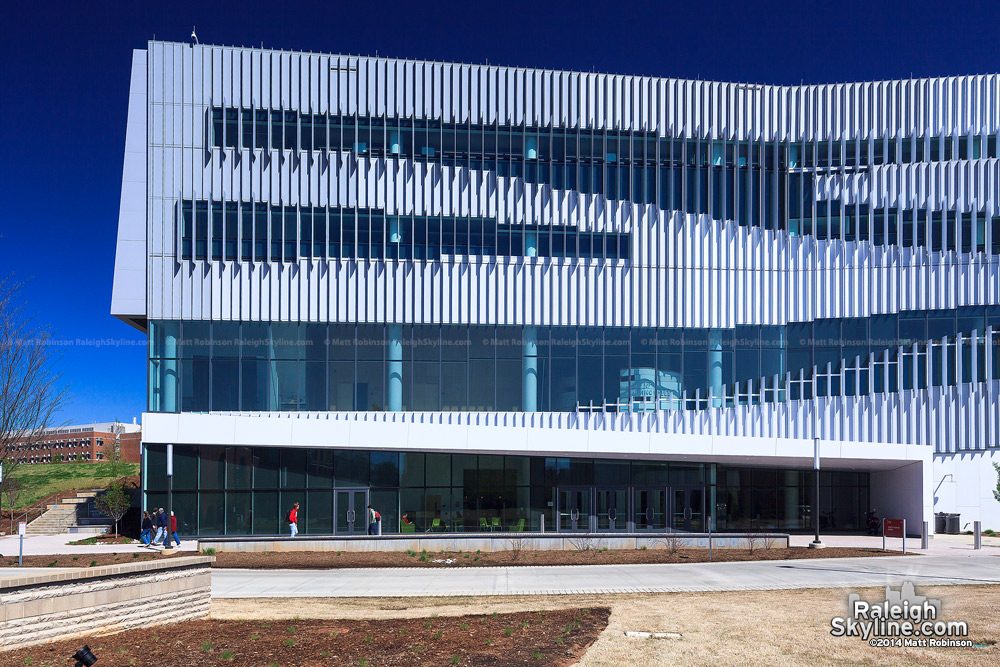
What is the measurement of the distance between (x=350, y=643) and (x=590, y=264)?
29216 mm

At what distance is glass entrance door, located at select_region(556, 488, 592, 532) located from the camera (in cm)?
3678

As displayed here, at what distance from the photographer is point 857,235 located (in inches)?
1634

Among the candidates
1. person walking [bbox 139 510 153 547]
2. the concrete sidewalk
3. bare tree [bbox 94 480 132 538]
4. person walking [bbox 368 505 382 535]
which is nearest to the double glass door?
person walking [bbox 368 505 382 535]

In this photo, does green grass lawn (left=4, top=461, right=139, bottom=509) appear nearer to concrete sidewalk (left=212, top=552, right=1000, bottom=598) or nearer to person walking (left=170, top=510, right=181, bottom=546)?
person walking (left=170, top=510, right=181, bottom=546)

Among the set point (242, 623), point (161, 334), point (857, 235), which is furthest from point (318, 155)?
point (242, 623)

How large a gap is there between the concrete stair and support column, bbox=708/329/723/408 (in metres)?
27.4

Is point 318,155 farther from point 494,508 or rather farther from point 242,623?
point 242,623

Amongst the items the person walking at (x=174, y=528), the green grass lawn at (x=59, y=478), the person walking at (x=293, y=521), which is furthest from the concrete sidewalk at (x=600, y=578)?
the green grass lawn at (x=59, y=478)

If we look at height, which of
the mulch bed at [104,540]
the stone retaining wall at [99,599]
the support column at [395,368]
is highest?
the support column at [395,368]

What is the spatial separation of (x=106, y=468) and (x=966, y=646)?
68.8 m

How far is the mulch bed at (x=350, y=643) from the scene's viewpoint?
12367 millimetres

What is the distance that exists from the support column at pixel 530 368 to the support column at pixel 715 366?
8107 mm

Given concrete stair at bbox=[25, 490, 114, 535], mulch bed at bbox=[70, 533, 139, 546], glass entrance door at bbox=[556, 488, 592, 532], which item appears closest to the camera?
mulch bed at bbox=[70, 533, 139, 546]

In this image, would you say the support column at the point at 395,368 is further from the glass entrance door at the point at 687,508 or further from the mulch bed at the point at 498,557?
the glass entrance door at the point at 687,508
